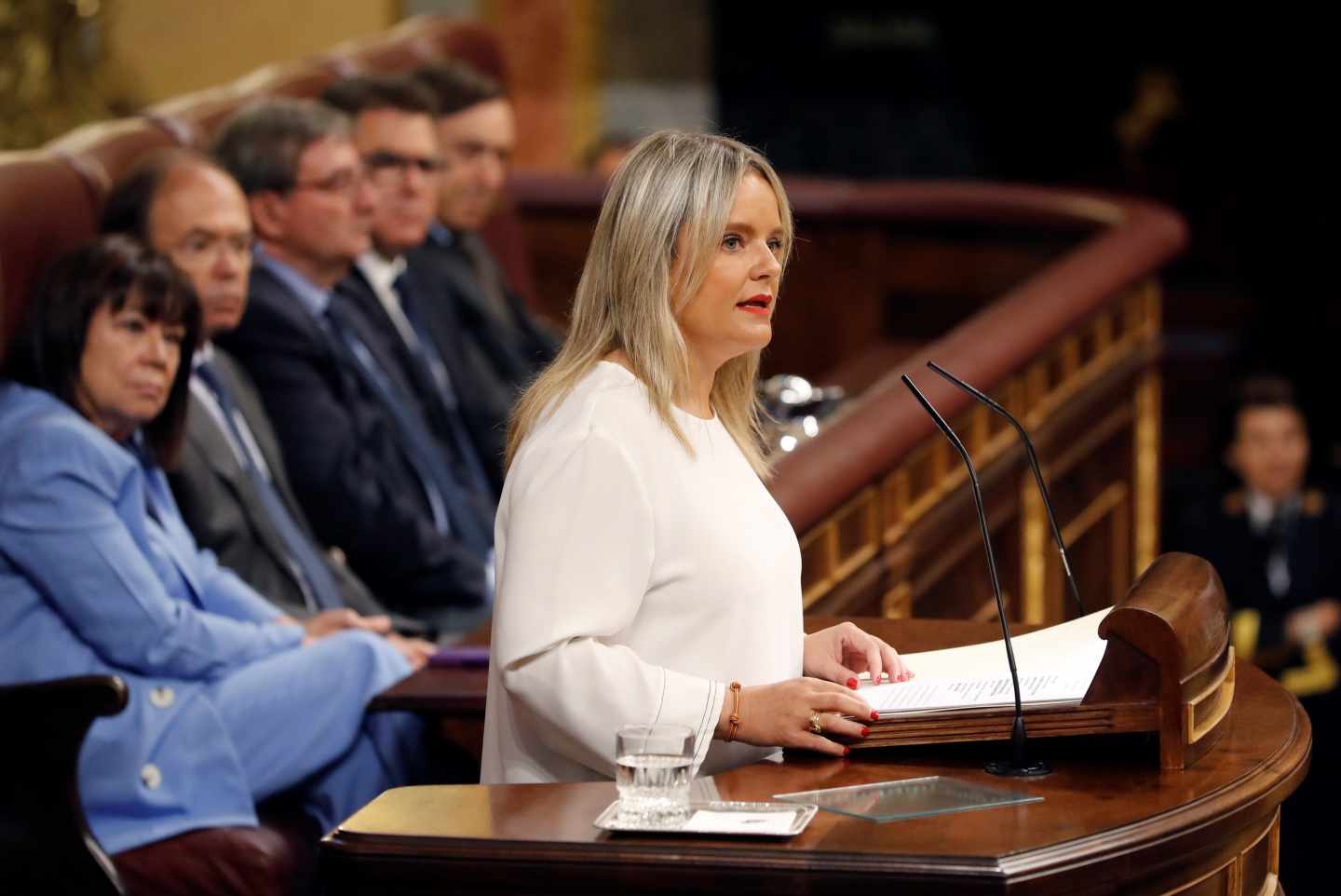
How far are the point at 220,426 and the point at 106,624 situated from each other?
27.3 inches

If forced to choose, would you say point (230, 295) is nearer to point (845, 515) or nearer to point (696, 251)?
point (845, 515)

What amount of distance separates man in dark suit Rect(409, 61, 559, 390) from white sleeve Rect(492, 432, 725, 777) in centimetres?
303

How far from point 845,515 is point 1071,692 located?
4.75ft

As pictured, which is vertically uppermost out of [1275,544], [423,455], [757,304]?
[757,304]

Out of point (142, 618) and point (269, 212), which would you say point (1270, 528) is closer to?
point (269, 212)

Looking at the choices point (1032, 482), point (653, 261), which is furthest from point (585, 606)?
point (1032, 482)

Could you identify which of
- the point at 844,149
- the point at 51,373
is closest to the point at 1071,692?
the point at 51,373

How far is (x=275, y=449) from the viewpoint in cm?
375

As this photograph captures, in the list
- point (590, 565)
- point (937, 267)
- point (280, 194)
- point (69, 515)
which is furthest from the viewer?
point (937, 267)

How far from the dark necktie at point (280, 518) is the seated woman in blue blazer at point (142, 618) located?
35 cm

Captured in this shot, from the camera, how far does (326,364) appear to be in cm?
397

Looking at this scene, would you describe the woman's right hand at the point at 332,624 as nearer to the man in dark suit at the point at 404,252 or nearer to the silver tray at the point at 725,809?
the man in dark suit at the point at 404,252

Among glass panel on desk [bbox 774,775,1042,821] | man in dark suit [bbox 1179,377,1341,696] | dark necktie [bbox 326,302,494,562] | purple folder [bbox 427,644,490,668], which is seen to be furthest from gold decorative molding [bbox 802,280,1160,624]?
glass panel on desk [bbox 774,775,1042,821]

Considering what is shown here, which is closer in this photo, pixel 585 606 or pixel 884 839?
pixel 884 839
